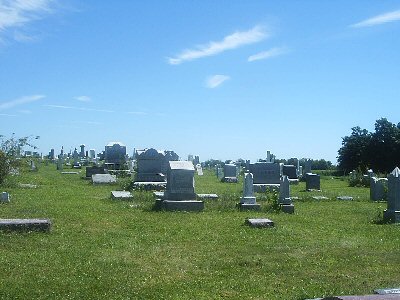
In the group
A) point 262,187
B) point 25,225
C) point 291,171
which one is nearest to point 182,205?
point 25,225

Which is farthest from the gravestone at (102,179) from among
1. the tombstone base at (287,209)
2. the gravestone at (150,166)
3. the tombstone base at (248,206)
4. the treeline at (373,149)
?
the treeline at (373,149)

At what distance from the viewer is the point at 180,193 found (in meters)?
17.4

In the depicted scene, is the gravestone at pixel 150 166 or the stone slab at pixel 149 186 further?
the gravestone at pixel 150 166

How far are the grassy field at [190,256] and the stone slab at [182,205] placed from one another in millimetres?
793

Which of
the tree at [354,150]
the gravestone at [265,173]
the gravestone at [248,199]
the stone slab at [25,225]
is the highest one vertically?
the tree at [354,150]

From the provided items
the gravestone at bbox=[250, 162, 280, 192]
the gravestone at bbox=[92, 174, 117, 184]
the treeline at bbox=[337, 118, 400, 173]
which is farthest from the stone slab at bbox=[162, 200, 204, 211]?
the treeline at bbox=[337, 118, 400, 173]

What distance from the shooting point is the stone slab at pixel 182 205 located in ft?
55.2

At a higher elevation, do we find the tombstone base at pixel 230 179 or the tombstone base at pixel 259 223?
the tombstone base at pixel 230 179

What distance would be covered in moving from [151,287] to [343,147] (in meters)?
44.5

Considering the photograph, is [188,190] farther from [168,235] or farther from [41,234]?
[41,234]

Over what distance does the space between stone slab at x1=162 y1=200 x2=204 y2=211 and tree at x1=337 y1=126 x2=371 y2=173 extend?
32102mm

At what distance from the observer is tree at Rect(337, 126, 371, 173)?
47.2 metres

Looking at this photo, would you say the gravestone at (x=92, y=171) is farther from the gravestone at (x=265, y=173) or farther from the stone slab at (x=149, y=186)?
the gravestone at (x=265, y=173)

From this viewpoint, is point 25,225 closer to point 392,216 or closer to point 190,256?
point 190,256
